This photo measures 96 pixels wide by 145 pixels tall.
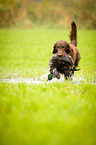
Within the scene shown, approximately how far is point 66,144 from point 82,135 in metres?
0.26

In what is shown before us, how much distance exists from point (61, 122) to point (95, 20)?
51.5 m

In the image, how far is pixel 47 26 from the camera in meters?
55.4

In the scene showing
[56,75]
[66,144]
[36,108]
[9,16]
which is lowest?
[66,144]

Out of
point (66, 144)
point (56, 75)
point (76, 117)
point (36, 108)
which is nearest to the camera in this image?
point (66, 144)

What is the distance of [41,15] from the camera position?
61.5m

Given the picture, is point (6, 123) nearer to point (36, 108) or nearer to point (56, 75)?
point (36, 108)

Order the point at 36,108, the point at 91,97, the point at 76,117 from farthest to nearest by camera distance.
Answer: the point at 91,97 < the point at 36,108 < the point at 76,117

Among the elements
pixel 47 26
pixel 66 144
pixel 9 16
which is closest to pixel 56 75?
pixel 66 144

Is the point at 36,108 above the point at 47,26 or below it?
below

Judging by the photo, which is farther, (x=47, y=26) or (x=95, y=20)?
(x=47, y=26)

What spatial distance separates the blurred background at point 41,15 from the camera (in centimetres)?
5425

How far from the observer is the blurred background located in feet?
178

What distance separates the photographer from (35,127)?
72.7 inches

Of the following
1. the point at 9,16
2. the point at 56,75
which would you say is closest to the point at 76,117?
the point at 56,75
